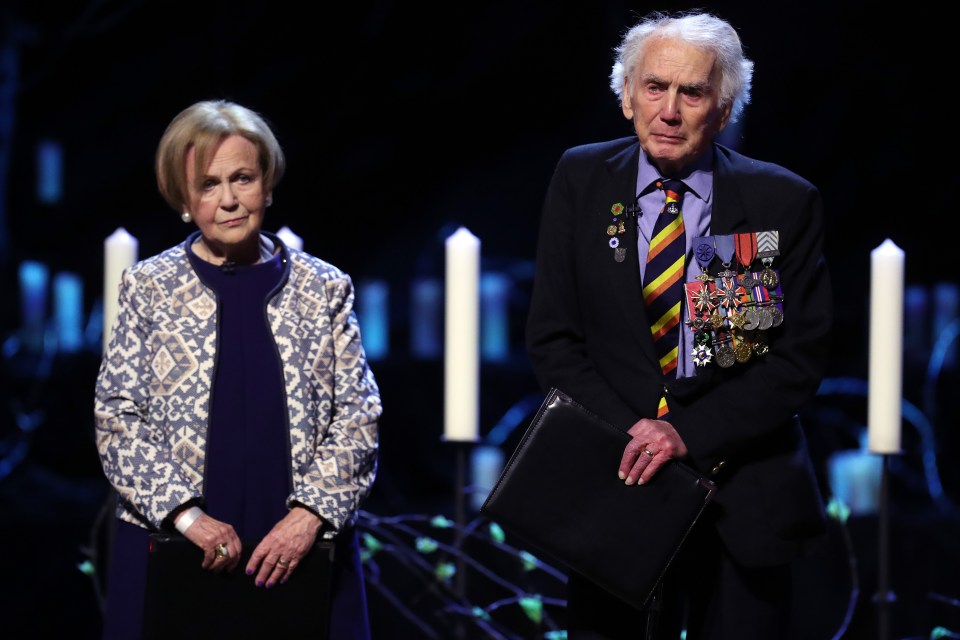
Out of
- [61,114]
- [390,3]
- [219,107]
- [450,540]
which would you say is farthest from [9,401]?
[219,107]

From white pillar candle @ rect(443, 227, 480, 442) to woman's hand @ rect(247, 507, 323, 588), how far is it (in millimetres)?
464

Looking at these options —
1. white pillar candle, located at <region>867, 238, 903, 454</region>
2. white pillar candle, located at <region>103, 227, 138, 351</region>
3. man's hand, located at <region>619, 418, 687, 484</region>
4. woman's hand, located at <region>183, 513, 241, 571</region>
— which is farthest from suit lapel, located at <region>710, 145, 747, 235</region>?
white pillar candle, located at <region>103, 227, 138, 351</region>

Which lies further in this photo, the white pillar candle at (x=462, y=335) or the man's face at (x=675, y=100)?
the white pillar candle at (x=462, y=335)

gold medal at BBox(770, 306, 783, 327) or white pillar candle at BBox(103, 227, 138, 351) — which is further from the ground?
white pillar candle at BBox(103, 227, 138, 351)

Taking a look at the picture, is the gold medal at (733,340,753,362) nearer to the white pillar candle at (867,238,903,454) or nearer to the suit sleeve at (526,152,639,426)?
the suit sleeve at (526,152,639,426)

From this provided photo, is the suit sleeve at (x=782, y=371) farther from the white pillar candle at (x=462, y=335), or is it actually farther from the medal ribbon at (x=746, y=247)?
the white pillar candle at (x=462, y=335)

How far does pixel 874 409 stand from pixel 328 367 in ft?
3.54

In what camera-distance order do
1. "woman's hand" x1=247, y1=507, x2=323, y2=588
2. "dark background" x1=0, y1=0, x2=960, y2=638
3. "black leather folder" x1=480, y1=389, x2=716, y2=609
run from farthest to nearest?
"dark background" x1=0, y1=0, x2=960, y2=638
"woman's hand" x1=247, y1=507, x2=323, y2=588
"black leather folder" x1=480, y1=389, x2=716, y2=609

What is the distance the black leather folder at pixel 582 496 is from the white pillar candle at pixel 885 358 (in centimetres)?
71

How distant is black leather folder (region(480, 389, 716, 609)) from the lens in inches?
72.4

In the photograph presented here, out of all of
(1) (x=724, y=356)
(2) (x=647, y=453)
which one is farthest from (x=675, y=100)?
(2) (x=647, y=453)

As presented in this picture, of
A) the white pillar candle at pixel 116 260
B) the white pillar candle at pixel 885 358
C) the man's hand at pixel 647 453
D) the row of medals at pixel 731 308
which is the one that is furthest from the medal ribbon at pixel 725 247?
the white pillar candle at pixel 116 260

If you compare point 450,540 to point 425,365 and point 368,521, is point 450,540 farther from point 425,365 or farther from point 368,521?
point 425,365

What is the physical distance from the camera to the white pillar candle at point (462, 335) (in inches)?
93.2
